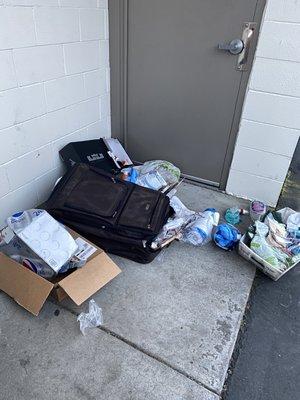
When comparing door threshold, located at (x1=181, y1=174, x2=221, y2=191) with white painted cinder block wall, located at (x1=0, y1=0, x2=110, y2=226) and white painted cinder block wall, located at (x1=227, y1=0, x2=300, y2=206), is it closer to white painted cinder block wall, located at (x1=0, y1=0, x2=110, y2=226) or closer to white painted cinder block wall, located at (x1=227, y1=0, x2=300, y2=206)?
white painted cinder block wall, located at (x1=227, y1=0, x2=300, y2=206)

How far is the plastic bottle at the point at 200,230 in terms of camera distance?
2.07m

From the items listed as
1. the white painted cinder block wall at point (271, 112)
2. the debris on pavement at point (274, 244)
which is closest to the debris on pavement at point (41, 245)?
the debris on pavement at point (274, 244)

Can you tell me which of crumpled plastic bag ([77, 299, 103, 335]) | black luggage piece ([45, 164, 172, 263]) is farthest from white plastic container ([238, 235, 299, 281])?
crumpled plastic bag ([77, 299, 103, 335])

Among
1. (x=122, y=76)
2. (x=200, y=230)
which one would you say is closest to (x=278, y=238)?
(x=200, y=230)

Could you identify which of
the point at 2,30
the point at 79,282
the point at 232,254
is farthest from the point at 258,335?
the point at 2,30

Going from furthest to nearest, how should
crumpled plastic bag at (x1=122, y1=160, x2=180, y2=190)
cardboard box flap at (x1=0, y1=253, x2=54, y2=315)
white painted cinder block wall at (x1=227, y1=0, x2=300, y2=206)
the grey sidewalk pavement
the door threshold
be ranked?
the door threshold, crumpled plastic bag at (x1=122, y1=160, x2=180, y2=190), white painted cinder block wall at (x1=227, y1=0, x2=300, y2=206), cardboard box flap at (x1=0, y1=253, x2=54, y2=315), the grey sidewalk pavement

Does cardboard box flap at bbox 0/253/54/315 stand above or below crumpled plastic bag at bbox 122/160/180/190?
below

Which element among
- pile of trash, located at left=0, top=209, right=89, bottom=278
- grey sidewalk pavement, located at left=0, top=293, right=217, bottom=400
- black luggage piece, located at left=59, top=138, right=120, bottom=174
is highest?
black luggage piece, located at left=59, top=138, right=120, bottom=174

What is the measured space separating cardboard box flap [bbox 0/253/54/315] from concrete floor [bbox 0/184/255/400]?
0.24 ft

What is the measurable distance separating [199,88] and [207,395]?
194 centimetres

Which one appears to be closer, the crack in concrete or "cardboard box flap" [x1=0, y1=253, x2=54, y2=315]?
the crack in concrete

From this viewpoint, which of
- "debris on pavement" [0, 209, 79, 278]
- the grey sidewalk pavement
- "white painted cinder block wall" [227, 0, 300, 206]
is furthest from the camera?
"white painted cinder block wall" [227, 0, 300, 206]

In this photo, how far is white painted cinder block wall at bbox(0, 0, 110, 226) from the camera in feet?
6.06

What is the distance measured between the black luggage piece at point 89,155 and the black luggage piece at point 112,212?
1.02 ft
